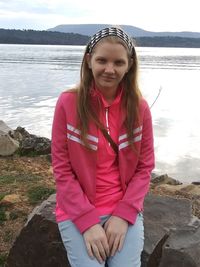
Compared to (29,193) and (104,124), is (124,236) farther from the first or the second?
(29,193)

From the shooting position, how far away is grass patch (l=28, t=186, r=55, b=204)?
5.93m

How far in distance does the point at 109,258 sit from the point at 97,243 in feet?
0.55

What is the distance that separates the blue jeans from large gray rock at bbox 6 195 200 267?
81 cm

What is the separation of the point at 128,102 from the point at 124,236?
93cm

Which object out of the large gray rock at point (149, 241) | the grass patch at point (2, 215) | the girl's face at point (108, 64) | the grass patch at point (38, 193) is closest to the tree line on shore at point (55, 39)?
the grass patch at point (38, 193)

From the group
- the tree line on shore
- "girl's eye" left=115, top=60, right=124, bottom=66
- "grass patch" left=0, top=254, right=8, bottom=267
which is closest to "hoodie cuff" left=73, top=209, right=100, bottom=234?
"girl's eye" left=115, top=60, right=124, bottom=66

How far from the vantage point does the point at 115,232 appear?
125 inches

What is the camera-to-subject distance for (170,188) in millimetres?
7375

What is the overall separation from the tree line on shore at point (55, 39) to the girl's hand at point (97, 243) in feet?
493

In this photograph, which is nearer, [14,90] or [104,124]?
[104,124]

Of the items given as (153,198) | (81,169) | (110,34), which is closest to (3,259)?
(153,198)

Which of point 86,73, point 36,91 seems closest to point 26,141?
point 86,73

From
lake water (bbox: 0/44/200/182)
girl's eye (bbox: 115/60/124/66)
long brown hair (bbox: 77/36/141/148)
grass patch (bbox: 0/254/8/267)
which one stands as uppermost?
girl's eye (bbox: 115/60/124/66)

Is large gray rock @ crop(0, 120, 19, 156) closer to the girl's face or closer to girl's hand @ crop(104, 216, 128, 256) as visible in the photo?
the girl's face
